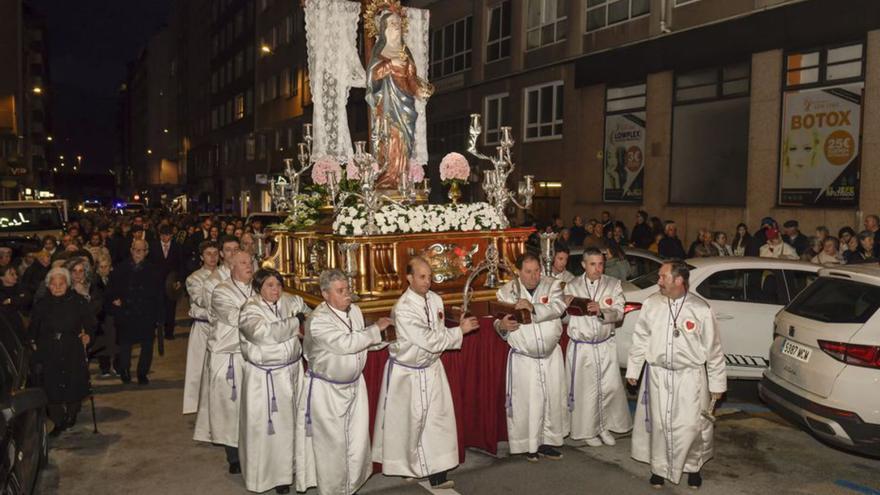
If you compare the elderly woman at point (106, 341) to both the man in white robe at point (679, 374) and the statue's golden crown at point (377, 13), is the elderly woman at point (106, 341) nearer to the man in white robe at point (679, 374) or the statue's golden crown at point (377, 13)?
the statue's golden crown at point (377, 13)

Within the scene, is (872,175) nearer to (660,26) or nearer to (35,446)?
(660,26)

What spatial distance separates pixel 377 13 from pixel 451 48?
20.4 meters

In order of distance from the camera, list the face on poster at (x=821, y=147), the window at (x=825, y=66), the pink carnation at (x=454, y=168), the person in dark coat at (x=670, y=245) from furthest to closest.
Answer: the face on poster at (x=821, y=147)
the window at (x=825, y=66)
the person in dark coat at (x=670, y=245)
the pink carnation at (x=454, y=168)

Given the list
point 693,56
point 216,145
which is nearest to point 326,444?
point 693,56

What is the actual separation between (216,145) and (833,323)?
198 ft

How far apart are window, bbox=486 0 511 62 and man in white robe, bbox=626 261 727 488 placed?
813 inches

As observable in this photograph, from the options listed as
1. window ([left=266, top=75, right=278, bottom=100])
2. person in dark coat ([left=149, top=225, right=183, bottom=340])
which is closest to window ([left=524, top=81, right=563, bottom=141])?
person in dark coat ([left=149, top=225, right=183, bottom=340])

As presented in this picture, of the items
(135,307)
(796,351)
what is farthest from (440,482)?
(135,307)

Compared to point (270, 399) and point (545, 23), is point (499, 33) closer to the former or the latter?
point (545, 23)

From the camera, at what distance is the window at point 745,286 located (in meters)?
8.79

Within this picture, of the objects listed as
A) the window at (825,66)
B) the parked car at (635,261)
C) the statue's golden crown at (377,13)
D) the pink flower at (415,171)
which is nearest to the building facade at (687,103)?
the window at (825,66)

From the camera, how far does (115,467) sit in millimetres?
6734

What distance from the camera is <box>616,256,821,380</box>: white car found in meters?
8.62

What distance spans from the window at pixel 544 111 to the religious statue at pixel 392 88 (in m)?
14.9
